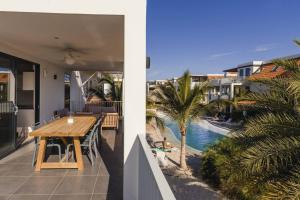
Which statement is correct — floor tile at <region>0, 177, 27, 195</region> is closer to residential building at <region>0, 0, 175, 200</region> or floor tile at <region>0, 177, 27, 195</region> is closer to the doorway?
→ residential building at <region>0, 0, 175, 200</region>

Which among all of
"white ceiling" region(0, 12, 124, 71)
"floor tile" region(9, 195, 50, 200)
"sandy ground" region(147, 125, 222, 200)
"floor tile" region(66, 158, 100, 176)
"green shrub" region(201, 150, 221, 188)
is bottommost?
"sandy ground" region(147, 125, 222, 200)

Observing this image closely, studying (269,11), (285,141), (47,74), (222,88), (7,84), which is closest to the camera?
(285,141)

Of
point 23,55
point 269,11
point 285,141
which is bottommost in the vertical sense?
point 285,141

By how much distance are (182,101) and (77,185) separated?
6199 millimetres

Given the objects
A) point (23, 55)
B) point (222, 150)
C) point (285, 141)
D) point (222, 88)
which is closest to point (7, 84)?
point (23, 55)

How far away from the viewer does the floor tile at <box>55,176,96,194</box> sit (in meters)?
Result: 3.87

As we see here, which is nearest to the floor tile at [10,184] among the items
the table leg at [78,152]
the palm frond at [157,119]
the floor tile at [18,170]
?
the floor tile at [18,170]

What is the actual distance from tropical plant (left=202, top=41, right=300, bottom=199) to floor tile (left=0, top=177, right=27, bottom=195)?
3.53 meters

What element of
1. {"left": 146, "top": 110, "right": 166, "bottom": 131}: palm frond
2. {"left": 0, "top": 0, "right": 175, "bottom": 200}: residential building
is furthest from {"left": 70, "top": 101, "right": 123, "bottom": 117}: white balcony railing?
{"left": 0, "top": 0, "right": 175, "bottom": 200}: residential building

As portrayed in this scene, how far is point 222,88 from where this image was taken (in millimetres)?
33469

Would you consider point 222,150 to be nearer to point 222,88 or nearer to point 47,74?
point 47,74

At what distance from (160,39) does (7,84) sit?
2016 centimetres

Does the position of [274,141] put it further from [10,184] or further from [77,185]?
[10,184]

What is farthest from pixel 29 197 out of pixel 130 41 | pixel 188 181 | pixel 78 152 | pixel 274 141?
pixel 188 181
